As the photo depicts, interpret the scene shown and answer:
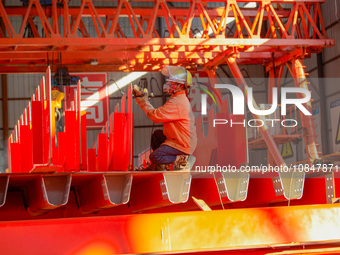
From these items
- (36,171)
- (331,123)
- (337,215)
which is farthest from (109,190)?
(331,123)

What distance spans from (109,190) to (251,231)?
1.58 metres

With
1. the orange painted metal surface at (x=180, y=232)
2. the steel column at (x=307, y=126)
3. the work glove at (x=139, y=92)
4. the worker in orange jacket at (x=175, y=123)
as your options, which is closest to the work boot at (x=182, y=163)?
the worker in orange jacket at (x=175, y=123)

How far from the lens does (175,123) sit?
21.5 feet

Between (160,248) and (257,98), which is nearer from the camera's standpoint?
(160,248)

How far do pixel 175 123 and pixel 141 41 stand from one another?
7677mm

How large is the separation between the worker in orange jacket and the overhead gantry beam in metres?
7.26

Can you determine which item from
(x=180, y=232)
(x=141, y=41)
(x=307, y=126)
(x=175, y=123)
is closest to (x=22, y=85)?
(x=141, y=41)

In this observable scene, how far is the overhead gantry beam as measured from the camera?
1366cm

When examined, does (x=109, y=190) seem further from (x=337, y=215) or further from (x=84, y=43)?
(x=84, y=43)

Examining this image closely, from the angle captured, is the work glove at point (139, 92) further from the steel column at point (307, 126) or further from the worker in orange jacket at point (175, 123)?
the steel column at point (307, 126)

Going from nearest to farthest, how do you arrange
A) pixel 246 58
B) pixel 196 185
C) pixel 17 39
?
pixel 196 185
pixel 17 39
pixel 246 58

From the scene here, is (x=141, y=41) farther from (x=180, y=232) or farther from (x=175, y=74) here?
(x=180, y=232)

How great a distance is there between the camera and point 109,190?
479cm

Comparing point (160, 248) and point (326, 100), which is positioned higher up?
point (326, 100)
